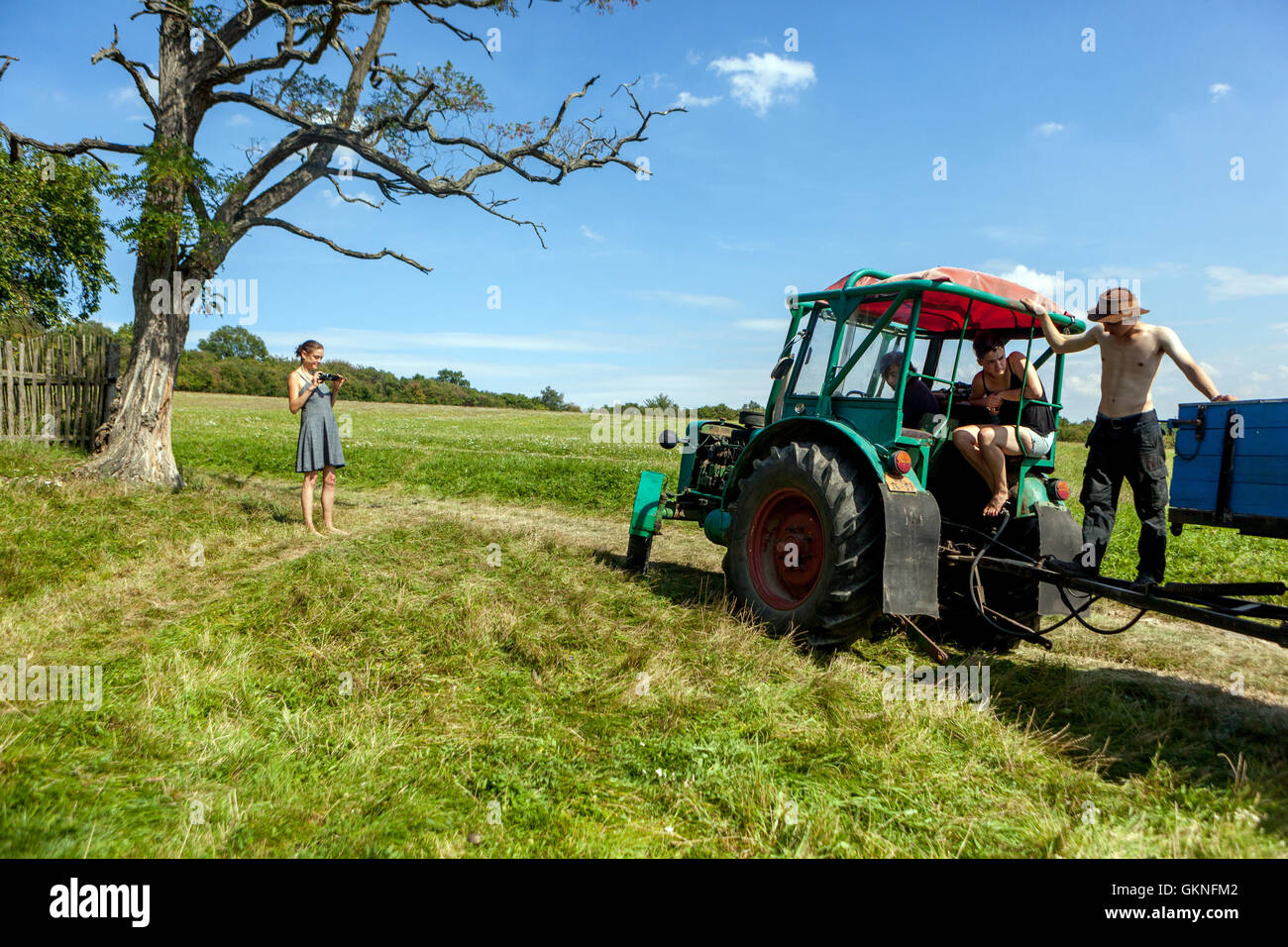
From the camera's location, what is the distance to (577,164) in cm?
1145

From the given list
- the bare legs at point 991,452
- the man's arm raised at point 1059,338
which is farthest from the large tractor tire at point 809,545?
the man's arm raised at point 1059,338

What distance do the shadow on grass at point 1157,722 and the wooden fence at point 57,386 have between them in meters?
12.4

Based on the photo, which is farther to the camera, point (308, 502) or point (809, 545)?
point (308, 502)

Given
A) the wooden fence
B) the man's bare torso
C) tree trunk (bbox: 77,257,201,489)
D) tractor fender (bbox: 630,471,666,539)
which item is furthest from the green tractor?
the wooden fence

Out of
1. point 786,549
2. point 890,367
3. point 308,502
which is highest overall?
point 890,367

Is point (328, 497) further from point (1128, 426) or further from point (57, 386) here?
point (1128, 426)

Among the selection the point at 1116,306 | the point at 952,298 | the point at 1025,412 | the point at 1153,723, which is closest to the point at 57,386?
the point at 952,298

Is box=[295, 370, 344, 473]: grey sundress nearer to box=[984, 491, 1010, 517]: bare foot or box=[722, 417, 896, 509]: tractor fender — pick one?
box=[722, 417, 896, 509]: tractor fender

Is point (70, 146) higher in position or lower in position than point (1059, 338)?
higher

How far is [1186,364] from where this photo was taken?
3.83 m

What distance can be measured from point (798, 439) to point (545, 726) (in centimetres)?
288

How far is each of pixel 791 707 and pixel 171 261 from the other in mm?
9995

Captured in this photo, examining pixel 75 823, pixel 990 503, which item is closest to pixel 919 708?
pixel 990 503
